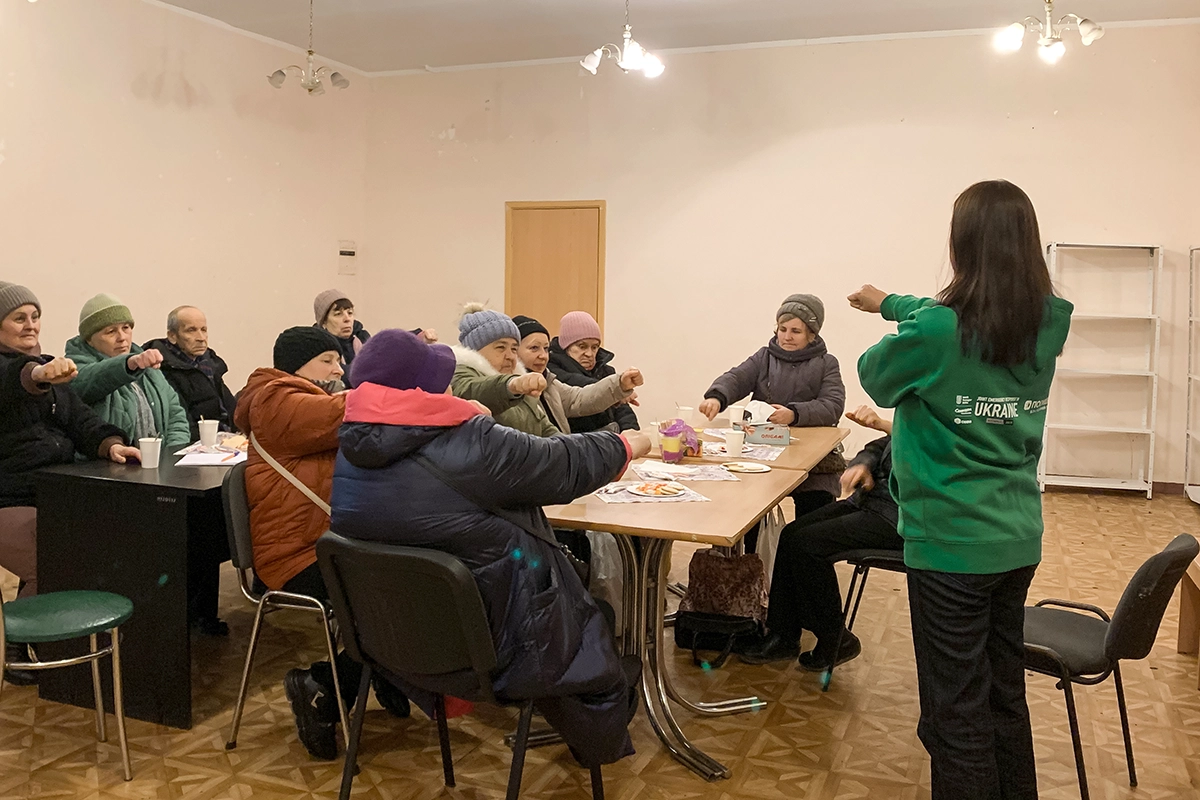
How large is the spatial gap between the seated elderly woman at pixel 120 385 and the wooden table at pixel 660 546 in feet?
6.05

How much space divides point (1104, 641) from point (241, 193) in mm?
6578

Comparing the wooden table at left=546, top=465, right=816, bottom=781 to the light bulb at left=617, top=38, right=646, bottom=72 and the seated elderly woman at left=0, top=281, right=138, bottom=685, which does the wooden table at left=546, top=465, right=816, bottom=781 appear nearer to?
the seated elderly woman at left=0, top=281, right=138, bottom=685

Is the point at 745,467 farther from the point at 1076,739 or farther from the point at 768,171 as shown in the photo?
the point at 768,171

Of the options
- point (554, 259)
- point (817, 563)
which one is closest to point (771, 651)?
point (817, 563)

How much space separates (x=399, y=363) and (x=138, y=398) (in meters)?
2.18

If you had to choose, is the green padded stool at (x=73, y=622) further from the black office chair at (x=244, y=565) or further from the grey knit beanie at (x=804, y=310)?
the grey knit beanie at (x=804, y=310)

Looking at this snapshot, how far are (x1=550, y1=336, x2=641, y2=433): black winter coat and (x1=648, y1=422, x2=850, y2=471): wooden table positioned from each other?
1.40 ft

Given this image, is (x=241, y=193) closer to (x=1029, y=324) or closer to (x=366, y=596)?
(x=366, y=596)

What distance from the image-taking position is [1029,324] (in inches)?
75.9

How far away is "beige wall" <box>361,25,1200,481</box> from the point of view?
6574 millimetres

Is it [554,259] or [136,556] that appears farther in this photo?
[554,259]

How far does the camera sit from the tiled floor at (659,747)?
2.51 m

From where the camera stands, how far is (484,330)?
353cm

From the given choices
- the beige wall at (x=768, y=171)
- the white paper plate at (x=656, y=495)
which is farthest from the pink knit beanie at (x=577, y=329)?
the beige wall at (x=768, y=171)
